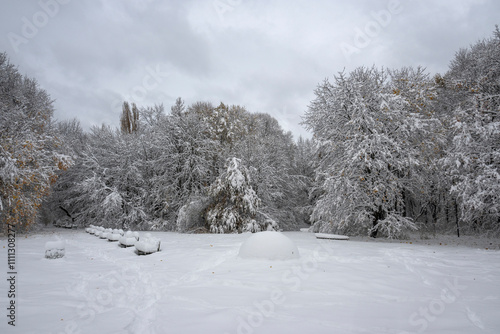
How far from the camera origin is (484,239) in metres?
14.1

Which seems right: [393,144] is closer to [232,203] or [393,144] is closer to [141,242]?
[232,203]

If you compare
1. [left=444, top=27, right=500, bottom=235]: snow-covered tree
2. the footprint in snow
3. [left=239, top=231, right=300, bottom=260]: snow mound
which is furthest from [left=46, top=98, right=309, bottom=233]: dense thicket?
the footprint in snow

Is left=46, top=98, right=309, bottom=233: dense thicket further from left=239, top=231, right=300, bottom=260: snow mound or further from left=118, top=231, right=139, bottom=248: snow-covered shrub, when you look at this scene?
left=239, top=231, right=300, bottom=260: snow mound

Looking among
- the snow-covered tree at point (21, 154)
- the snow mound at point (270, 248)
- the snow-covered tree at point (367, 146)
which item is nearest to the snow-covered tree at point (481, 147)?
the snow-covered tree at point (367, 146)

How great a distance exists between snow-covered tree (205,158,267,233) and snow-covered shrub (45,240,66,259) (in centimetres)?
976

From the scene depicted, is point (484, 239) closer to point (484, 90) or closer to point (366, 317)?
point (484, 90)

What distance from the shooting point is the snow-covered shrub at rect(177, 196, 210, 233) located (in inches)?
741

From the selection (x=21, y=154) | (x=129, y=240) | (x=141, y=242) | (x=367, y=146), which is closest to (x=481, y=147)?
(x=367, y=146)

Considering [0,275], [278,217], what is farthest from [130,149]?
[0,275]

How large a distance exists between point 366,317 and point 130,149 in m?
23.5

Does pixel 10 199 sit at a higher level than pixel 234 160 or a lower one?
lower

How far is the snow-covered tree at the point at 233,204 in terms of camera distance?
695 inches

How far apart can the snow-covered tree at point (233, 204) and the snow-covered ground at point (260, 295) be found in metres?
9.62

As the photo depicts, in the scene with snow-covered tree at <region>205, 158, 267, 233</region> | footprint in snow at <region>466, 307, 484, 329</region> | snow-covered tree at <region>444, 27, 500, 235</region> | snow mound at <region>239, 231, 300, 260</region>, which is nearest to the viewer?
footprint in snow at <region>466, 307, 484, 329</region>
